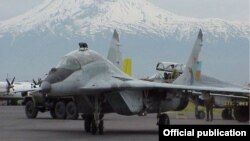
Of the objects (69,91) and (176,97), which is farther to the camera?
(176,97)

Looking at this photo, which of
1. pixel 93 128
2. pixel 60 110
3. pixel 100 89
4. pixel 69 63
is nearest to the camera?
pixel 100 89

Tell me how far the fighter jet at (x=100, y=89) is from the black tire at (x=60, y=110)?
10997 mm

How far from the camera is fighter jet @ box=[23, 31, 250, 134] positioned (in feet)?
67.5

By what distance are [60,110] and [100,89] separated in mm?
13485

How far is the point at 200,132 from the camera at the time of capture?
12219 millimetres

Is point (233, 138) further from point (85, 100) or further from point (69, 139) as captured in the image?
point (85, 100)

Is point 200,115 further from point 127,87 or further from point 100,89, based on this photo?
point 100,89

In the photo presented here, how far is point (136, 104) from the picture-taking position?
2111 cm

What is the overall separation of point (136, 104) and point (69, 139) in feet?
9.41

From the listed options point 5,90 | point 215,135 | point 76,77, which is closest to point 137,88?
point 76,77

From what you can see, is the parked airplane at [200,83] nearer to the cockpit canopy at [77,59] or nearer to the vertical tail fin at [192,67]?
the vertical tail fin at [192,67]

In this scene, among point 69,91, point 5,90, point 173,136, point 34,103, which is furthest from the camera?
point 5,90

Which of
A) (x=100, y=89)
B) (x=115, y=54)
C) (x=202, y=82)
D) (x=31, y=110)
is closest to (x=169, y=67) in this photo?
(x=202, y=82)

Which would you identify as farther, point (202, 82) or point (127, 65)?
point (202, 82)
